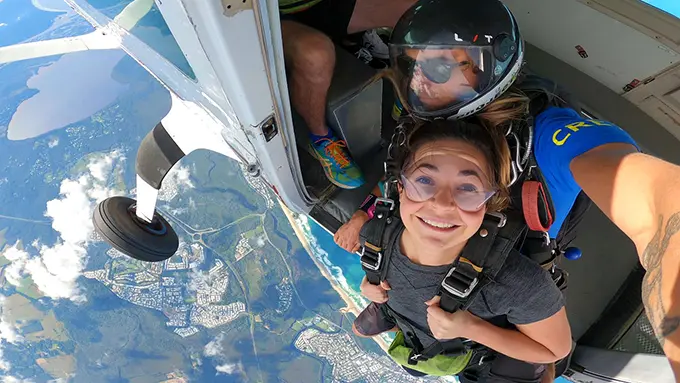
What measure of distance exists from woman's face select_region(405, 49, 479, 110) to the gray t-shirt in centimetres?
37

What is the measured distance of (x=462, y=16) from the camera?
3.78ft

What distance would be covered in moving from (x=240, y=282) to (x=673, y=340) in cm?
375

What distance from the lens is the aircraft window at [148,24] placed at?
1.08 meters

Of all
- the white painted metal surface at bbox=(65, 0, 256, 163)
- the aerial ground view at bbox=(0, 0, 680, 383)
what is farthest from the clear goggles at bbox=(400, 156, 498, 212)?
the aerial ground view at bbox=(0, 0, 680, 383)

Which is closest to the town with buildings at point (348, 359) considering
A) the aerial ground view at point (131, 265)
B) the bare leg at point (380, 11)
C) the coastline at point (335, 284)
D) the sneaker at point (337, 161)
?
the aerial ground view at point (131, 265)

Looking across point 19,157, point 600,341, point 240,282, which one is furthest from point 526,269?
point 19,157

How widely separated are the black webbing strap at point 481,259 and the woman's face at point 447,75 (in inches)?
13.1

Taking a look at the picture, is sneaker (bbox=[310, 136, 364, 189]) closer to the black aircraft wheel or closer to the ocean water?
the black aircraft wheel

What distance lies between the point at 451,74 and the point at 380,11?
61cm

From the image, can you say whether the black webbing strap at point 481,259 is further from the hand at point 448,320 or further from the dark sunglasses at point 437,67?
the dark sunglasses at point 437,67

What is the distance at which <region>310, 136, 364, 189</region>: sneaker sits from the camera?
1.57 meters

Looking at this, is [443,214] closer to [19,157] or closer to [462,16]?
[462,16]

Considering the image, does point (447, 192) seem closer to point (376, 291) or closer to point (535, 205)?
point (535, 205)

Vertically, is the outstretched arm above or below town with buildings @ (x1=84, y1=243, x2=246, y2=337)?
above
